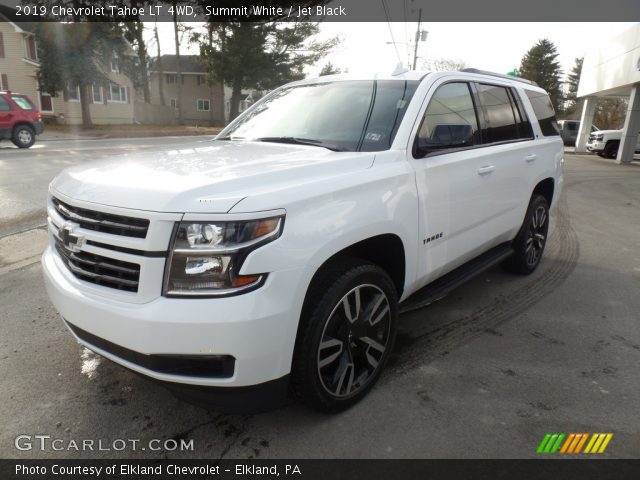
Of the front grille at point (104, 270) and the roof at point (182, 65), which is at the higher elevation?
the roof at point (182, 65)

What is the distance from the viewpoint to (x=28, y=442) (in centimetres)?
245

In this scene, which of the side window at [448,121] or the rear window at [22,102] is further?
the rear window at [22,102]

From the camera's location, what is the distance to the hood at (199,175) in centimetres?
209

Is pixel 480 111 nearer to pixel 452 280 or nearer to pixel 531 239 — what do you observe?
pixel 452 280

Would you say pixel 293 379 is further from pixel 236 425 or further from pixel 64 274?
pixel 64 274

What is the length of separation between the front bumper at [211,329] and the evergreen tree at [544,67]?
201 ft

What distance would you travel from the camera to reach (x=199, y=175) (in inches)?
92.6

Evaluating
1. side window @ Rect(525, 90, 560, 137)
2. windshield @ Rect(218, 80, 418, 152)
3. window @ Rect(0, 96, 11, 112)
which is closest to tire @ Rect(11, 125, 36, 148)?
window @ Rect(0, 96, 11, 112)

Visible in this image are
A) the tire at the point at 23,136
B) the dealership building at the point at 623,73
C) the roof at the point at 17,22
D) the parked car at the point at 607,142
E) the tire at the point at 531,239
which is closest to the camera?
the tire at the point at 531,239

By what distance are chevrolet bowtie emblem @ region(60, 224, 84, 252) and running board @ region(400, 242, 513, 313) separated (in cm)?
198

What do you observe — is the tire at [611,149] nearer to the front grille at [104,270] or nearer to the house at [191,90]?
the front grille at [104,270]

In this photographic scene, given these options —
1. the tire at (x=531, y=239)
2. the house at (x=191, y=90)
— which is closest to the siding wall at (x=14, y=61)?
the house at (x=191, y=90)

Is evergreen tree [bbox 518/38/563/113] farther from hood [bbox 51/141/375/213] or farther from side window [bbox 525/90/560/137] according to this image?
hood [bbox 51/141/375/213]

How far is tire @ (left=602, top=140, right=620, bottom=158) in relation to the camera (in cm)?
2336
